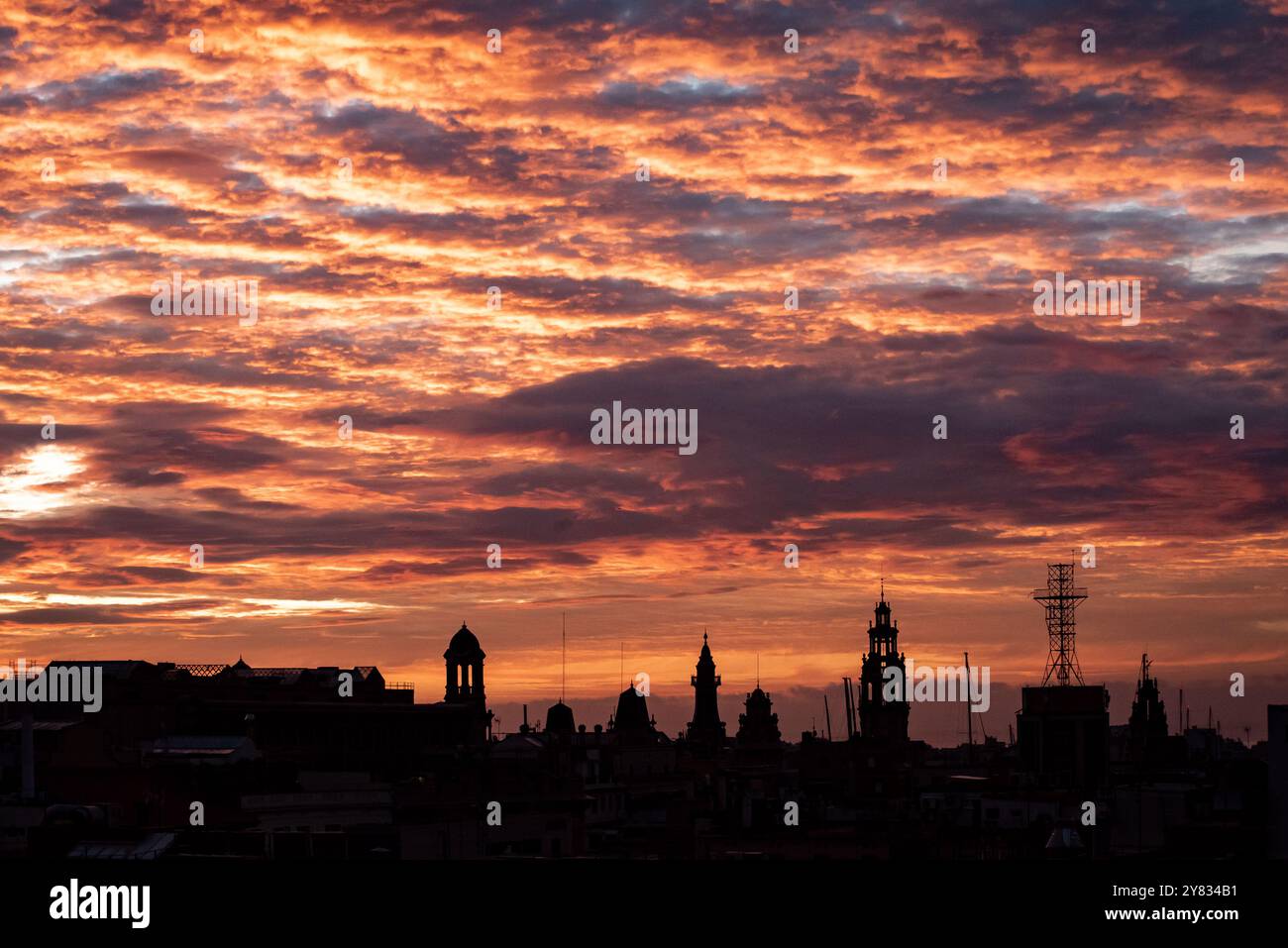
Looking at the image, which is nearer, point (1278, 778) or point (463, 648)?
point (1278, 778)

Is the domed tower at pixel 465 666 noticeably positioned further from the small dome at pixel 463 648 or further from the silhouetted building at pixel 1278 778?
the silhouetted building at pixel 1278 778

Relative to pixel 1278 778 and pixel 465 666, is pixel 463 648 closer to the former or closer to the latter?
pixel 465 666

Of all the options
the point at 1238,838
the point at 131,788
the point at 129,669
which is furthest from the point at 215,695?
the point at 1238,838

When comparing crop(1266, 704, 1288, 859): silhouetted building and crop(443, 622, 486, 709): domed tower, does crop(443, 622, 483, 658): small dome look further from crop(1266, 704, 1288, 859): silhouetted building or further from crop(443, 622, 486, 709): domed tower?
crop(1266, 704, 1288, 859): silhouetted building

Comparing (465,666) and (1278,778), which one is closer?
(1278,778)

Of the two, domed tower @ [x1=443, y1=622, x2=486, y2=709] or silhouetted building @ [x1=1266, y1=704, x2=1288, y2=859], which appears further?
domed tower @ [x1=443, y1=622, x2=486, y2=709]

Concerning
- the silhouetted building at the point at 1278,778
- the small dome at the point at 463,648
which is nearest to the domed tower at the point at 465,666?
the small dome at the point at 463,648

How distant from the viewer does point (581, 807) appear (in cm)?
11825

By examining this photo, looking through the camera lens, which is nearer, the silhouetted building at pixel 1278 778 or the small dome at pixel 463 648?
the silhouetted building at pixel 1278 778

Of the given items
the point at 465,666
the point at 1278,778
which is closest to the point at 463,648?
the point at 465,666

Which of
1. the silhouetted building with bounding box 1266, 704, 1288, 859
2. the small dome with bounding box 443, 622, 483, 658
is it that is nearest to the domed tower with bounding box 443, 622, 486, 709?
the small dome with bounding box 443, 622, 483, 658
